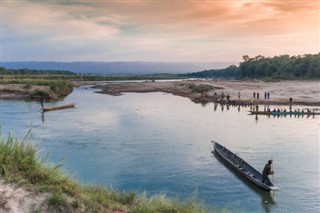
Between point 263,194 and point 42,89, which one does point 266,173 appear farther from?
point 42,89

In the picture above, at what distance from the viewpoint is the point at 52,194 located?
8.41 m

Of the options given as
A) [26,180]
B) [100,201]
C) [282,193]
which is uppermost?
[26,180]

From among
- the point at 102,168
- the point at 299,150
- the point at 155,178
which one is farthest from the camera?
the point at 299,150

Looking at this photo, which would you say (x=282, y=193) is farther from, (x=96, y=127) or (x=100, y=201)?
(x=96, y=127)

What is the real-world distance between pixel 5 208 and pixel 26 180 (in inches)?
39.6

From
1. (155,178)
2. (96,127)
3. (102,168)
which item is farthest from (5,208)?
(96,127)

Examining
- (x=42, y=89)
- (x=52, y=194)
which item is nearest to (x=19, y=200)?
(x=52, y=194)

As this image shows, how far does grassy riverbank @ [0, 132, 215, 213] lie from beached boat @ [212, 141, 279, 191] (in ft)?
34.9

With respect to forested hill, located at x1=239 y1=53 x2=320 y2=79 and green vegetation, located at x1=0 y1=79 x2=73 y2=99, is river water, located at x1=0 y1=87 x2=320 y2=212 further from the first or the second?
forested hill, located at x1=239 y1=53 x2=320 y2=79

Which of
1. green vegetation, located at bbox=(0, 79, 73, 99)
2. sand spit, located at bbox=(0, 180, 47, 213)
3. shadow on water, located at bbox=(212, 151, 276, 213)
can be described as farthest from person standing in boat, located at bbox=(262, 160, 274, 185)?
green vegetation, located at bbox=(0, 79, 73, 99)

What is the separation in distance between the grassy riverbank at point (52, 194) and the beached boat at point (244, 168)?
10.6 meters

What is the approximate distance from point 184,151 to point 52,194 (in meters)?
20.1

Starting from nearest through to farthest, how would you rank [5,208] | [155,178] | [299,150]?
[5,208] → [155,178] → [299,150]

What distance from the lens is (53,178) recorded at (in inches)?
358
